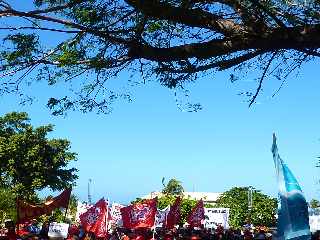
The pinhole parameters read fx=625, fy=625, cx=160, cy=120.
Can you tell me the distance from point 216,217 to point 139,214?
52.0 feet

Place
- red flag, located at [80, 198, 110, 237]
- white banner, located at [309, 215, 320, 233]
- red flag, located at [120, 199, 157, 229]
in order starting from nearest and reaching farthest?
red flag, located at [80, 198, 110, 237] < red flag, located at [120, 199, 157, 229] < white banner, located at [309, 215, 320, 233]

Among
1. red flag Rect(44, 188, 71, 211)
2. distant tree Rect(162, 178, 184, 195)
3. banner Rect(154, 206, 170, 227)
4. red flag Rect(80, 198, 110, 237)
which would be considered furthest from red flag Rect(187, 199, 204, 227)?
distant tree Rect(162, 178, 184, 195)

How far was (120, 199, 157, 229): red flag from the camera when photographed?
73.1 ft

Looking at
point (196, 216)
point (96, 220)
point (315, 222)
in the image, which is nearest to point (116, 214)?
point (196, 216)

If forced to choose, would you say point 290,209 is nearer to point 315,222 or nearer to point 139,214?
point 139,214

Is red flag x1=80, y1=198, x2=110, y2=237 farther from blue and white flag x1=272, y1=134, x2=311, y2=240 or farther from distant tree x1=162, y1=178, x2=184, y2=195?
distant tree x1=162, y1=178, x2=184, y2=195

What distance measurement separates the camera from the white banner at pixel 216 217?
37.1 m

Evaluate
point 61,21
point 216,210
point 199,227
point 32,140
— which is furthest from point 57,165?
point 61,21

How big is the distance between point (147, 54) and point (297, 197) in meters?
2.41

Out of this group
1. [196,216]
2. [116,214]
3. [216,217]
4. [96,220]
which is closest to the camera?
[96,220]

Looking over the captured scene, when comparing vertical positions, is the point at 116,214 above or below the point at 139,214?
above

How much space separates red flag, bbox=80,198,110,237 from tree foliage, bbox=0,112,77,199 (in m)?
23.2

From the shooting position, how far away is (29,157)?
46.1m

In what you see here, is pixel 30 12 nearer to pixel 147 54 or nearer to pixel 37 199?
pixel 147 54
